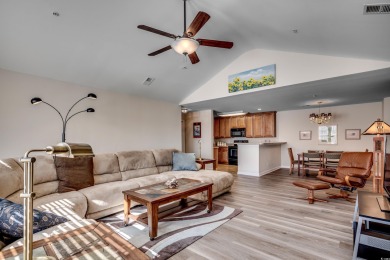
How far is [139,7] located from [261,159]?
5.31 m

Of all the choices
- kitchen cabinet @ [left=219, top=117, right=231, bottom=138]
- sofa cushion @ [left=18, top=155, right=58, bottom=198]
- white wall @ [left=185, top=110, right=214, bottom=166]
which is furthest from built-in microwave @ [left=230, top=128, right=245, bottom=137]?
sofa cushion @ [left=18, top=155, right=58, bottom=198]

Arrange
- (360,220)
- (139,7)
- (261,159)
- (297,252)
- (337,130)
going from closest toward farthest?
1. (360,220)
2. (297,252)
3. (139,7)
4. (261,159)
5. (337,130)

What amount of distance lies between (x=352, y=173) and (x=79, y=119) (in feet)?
18.6

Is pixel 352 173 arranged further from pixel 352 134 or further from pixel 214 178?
pixel 352 134

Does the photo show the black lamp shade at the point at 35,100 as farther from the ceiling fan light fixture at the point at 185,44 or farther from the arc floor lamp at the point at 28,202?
the arc floor lamp at the point at 28,202

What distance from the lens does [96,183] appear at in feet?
11.2

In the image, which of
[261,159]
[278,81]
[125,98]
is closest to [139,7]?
[125,98]

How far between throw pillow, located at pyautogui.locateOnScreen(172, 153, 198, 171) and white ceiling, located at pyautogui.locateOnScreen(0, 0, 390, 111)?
6.77ft

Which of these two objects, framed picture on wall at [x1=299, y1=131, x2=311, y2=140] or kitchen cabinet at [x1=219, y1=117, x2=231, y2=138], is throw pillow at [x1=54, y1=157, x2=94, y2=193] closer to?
kitchen cabinet at [x1=219, y1=117, x2=231, y2=138]

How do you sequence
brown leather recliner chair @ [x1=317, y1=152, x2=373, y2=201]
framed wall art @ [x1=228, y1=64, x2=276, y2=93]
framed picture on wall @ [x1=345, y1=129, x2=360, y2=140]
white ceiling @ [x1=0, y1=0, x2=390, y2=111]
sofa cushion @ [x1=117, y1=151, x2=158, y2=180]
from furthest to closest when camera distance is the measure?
framed picture on wall @ [x1=345, y1=129, x2=360, y2=140], framed wall art @ [x1=228, y1=64, x2=276, y2=93], sofa cushion @ [x1=117, y1=151, x2=158, y2=180], brown leather recliner chair @ [x1=317, y1=152, x2=373, y2=201], white ceiling @ [x1=0, y1=0, x2=390, y2=111]

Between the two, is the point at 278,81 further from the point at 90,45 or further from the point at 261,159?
the point at 90,45

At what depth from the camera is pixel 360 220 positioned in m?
1.85

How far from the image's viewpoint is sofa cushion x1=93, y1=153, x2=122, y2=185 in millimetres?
3523

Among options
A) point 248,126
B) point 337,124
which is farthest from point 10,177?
point 337,124
